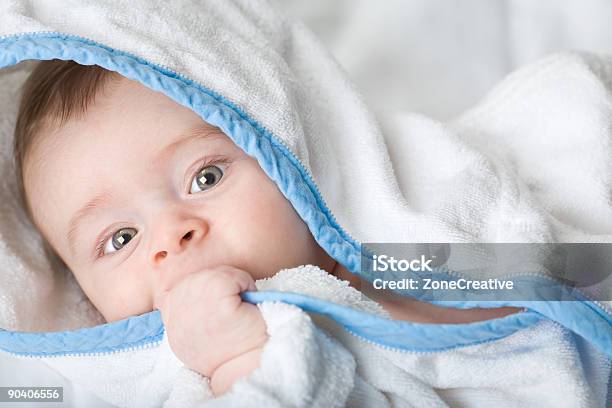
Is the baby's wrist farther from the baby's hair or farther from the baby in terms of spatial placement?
the baby's hair

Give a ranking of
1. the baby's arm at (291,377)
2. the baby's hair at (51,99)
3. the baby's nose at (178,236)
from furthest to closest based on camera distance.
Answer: the baby's hair at (51,99) < the baby's nose at (178,236) < the baby's arm at (291,377)

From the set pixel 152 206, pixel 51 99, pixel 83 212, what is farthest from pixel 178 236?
pixel 51 99

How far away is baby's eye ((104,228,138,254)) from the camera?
1.19 metres

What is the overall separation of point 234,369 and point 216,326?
5cm

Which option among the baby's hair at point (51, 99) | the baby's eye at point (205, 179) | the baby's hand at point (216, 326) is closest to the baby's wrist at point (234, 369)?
the baby's hand at point (216, 326)

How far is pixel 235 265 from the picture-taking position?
111 centimetres

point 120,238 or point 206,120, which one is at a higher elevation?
point 206,120

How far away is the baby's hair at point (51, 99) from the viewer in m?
1.23

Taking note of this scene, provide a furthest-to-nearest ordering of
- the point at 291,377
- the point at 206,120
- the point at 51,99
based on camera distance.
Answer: the point at 51,99 → the point at 206,120 → the point at 291,377

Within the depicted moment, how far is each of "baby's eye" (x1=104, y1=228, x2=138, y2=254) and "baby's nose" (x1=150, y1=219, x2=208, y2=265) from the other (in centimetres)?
9

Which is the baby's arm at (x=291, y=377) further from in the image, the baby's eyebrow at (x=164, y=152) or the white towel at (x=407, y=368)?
the baby's eyebrow at (x=164, y=152)

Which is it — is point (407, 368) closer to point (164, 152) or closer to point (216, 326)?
point (216, 326)

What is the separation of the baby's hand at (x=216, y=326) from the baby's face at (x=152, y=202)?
8 cm

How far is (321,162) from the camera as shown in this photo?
126cm
